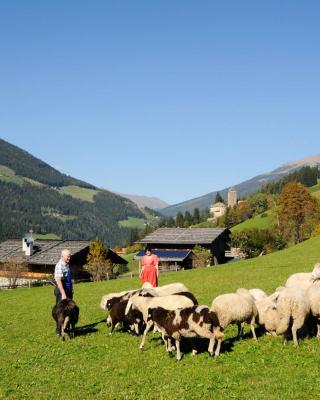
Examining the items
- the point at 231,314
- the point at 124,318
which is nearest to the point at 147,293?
the point at 124,318

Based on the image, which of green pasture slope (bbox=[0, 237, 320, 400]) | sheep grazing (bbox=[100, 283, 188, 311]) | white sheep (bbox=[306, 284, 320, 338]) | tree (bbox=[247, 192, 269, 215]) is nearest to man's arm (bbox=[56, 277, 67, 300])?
green pasture slope (bbox=[0, 237, 320, 400])

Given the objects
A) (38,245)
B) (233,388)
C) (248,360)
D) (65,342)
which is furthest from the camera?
(38,245)

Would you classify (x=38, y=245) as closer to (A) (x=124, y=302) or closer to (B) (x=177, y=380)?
(A) (x=124, y=302)

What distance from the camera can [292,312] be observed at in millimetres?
14031

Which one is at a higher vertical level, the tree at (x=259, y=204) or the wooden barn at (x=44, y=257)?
the tree at (x=259, y=204)

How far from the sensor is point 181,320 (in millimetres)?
13961

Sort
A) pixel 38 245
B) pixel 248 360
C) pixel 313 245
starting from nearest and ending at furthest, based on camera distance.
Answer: pixel 248 360 < pixel 313 245 < pixel 38 245

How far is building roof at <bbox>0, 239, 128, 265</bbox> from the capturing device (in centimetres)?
8100

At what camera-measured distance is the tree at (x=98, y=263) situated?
73037 millimetres

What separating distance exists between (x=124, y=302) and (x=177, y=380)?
636cm

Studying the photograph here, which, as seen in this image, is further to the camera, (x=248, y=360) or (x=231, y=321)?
(x=231, y=321)

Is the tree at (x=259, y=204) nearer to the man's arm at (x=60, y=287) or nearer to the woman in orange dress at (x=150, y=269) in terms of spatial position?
the woman in orange dress at (x=150, y=269)

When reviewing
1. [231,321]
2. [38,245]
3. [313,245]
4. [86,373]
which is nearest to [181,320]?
[231,321]

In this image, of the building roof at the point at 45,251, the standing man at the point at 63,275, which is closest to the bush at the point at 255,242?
the building roof at the point at 45,251
